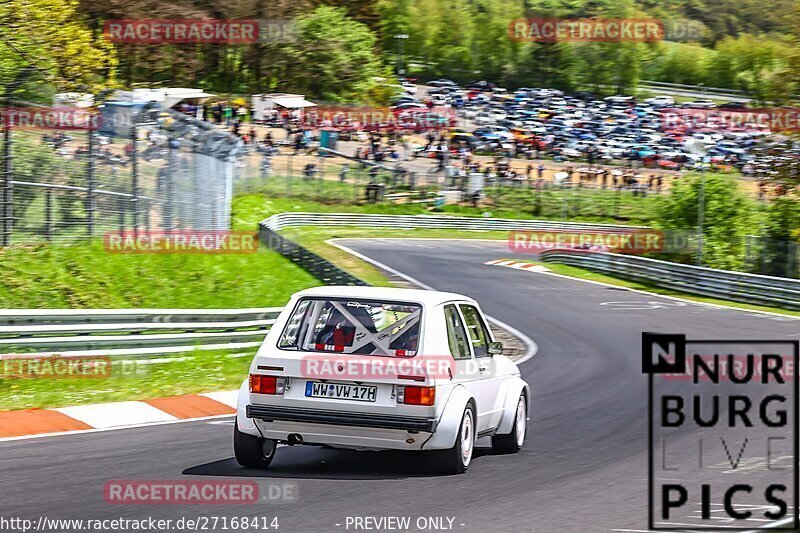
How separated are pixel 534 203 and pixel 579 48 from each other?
55574mm

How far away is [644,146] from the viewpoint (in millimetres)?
73500

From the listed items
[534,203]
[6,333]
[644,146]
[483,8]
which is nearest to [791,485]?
[6,333]

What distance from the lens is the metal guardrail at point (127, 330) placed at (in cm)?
1323

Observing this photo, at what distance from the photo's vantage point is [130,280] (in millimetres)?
→ 20156

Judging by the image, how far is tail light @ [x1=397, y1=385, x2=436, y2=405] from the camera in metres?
8.16

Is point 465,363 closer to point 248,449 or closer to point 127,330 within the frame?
point 248,449

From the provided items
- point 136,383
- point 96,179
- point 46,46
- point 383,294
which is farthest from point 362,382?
point 46,46

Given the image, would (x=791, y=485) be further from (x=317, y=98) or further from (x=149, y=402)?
(x=317, y=98)

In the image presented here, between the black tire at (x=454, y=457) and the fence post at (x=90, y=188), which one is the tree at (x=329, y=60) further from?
the black tire at (x=454, y=457)

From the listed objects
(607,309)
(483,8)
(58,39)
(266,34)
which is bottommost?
(607,309)

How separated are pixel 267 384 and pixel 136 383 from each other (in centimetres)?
618

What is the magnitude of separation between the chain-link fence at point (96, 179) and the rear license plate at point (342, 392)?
10.4 metres

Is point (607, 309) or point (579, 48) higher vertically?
point (579, 48)

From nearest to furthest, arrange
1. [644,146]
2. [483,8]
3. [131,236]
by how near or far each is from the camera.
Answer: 1. [131,236]
2. [644,146]
3. [483,8]
